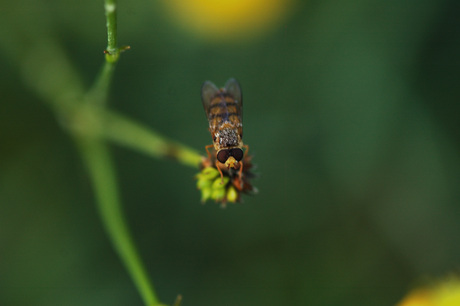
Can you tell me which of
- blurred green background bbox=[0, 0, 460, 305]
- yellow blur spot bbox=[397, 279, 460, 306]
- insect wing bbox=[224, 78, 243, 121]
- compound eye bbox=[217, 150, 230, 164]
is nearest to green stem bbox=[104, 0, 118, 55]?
compound eye bbox=[217, 150, 230, 164]

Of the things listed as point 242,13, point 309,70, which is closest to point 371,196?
point 309,70

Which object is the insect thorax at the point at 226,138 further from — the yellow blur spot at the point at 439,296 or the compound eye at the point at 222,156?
the yellow blur spot at the point at 439,296

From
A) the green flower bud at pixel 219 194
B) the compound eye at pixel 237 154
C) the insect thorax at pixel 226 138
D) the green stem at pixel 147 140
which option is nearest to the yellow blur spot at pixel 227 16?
the green stem at pixel 147 140

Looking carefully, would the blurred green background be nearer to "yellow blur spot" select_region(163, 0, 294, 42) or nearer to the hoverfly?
"yellow blur spot" select_region(163, 0, 294, 42)

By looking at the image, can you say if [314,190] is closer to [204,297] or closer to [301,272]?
[301,272]

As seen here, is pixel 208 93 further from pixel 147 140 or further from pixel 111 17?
pixel 111 17

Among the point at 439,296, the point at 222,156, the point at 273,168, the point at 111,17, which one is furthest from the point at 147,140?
the point at 439,296
